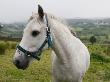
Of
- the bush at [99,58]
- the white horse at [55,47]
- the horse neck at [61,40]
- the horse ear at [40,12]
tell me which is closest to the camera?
the horse ear at [40,12]

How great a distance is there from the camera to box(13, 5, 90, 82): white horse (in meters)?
6.70

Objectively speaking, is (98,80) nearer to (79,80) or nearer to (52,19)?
(79,80)

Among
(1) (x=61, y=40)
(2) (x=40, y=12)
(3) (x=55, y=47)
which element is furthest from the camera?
(1) (x=61, y=40)

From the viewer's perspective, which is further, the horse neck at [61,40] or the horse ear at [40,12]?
the horse neck at [61,40]

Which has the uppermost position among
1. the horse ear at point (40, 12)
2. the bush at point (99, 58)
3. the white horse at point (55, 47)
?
the horse ear at point (40, 12)

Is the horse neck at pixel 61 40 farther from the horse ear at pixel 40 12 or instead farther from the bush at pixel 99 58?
the bush at pixel 99 58

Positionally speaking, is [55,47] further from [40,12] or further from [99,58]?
[99,58]

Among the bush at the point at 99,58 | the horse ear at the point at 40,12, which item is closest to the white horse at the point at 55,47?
the horse ear at the point at 40,12

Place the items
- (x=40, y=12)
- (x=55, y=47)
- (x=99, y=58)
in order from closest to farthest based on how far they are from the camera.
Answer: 1. (x=40, y=12)
2. (x=55, y=47)
3. (x=99, y=58)

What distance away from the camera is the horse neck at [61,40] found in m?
7.23

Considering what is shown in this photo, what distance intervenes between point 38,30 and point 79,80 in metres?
1.94

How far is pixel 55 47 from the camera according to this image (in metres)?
7.34

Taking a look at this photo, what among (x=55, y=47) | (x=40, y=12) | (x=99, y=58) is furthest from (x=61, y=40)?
(x=99, y=58)

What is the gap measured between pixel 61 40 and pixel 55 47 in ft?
0.75
